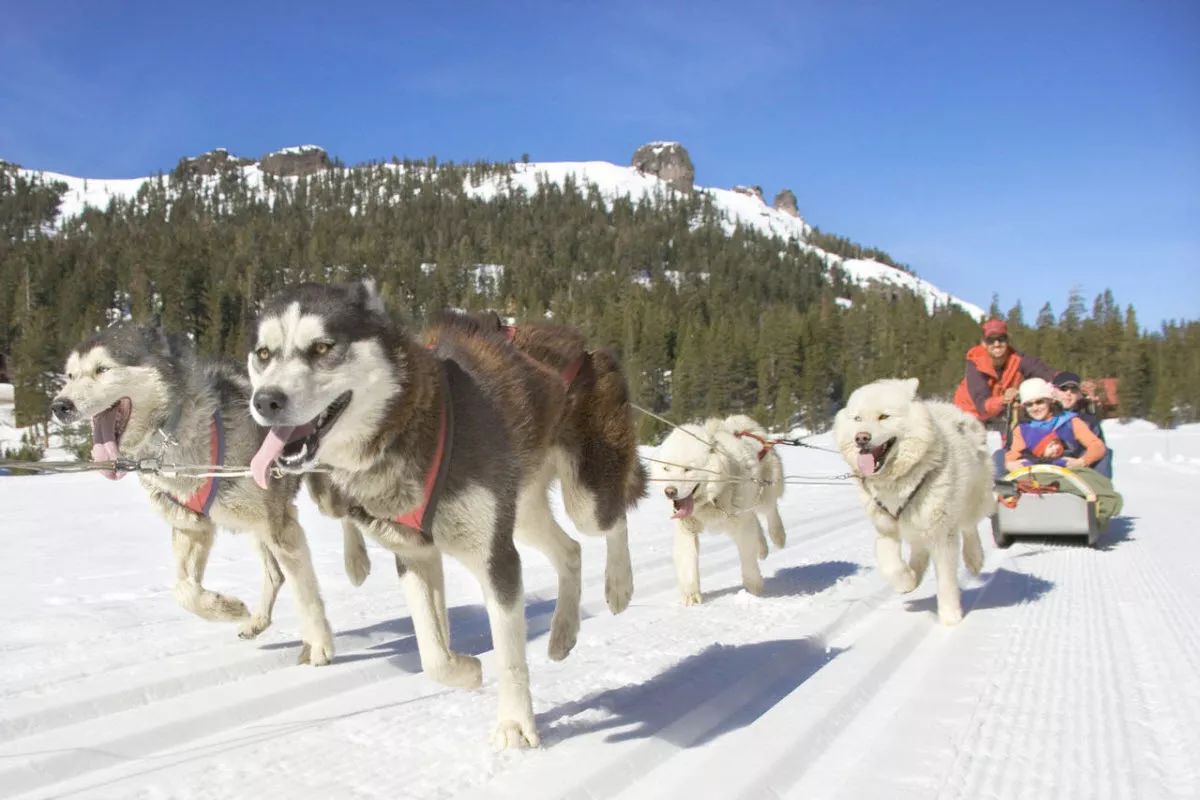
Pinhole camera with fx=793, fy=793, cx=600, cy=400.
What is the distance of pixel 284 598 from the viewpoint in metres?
6.00

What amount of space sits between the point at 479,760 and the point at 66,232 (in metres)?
165

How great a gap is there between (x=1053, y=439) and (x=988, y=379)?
1435 millimetres

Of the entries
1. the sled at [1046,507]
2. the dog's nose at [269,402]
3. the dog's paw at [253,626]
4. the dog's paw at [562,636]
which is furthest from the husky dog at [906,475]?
the dog's nose at [269,402]

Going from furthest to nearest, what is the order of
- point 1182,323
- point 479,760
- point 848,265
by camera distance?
point 848,265, point 1182,323, point 479,760

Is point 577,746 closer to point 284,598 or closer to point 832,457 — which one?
point 284,598

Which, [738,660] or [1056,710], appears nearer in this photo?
[1056,710]

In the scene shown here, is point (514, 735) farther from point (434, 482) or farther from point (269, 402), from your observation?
point (269, 402)

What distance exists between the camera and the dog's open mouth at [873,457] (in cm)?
580

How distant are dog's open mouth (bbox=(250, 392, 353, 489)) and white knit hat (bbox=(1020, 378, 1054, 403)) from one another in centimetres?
846

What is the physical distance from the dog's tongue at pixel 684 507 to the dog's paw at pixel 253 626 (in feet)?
9.93

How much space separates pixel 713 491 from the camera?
657 centimetres

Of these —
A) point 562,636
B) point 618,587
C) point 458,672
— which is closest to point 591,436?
point 618,587

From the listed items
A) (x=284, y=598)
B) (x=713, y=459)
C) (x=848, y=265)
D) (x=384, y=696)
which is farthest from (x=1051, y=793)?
(x=848, y=265)

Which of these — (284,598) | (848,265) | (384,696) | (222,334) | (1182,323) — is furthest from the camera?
(848,265)
